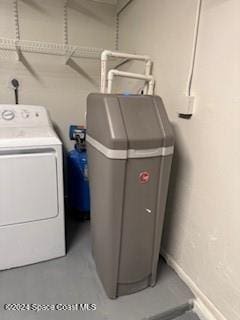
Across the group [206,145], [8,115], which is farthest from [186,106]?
[8,115]

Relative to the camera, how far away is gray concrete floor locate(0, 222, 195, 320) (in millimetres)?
1452

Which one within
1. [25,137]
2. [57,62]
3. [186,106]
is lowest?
[25,137]

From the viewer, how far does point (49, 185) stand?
176 centimetres

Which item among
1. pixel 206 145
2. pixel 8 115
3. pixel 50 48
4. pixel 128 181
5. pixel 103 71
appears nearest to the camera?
pixel 128 181

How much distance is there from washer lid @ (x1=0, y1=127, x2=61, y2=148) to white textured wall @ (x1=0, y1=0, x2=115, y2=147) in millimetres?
691

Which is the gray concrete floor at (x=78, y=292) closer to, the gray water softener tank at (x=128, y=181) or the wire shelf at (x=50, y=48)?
the gray water softener tank at (x=128, y=181)

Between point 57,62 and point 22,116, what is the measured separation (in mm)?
780

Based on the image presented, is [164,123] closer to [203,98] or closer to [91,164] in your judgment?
[203,98]

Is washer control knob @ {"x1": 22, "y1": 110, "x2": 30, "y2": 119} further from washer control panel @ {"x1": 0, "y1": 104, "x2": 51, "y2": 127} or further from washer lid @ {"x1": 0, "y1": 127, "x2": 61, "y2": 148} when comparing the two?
washer lid @ {"x1": 0, "y1": 127, "x2": 61, "y2": 148}

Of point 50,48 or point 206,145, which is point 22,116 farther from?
point 206,145

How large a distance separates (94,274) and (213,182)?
109 centimetres

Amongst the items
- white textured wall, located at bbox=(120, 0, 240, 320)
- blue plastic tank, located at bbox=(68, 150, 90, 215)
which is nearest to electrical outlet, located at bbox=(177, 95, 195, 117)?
white textured wall, located at bbox=(120, 0, 240, 320)

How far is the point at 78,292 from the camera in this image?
1.61m

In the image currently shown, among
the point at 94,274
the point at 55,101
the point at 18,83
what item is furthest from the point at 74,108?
the point at 94,274
